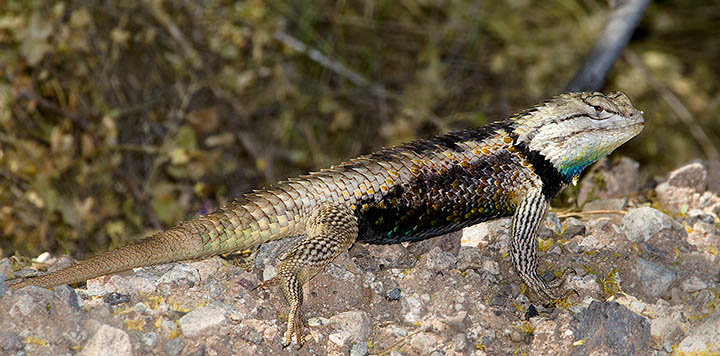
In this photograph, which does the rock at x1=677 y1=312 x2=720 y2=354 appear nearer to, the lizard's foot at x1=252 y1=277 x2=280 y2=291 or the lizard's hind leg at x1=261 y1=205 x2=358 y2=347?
the lizard's hind leg at x1=261 y1=205 x2=358 y2=347

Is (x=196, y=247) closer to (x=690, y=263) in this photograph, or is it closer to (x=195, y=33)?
(x=690, y=263)

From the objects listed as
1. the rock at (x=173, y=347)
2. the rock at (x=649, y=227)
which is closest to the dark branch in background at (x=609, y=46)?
the rock at (x=649, y=227)

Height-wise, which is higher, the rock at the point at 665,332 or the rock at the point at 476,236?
the rock at the point at 476,236

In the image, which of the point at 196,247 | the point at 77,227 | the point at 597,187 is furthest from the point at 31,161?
the point at 597,187

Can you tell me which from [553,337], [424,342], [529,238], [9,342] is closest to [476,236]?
[529,238]

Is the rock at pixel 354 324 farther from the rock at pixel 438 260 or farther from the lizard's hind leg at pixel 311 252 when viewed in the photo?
the rock at pixel 438 260

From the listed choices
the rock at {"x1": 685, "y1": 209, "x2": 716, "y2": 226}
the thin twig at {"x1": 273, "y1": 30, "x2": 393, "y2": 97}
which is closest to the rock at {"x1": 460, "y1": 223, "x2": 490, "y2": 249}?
the rock at {"x1": 685, "y1": 209, "x2": 716, "y2": 226}

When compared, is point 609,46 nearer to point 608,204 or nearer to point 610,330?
point 608,204
